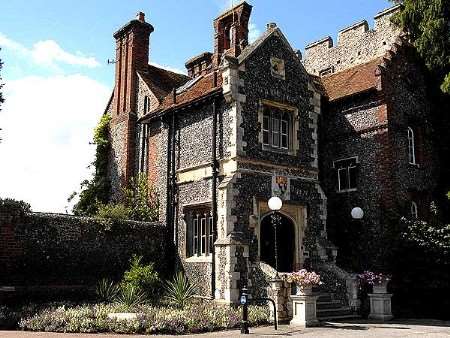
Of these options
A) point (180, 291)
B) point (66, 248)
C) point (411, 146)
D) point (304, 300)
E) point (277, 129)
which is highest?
point (277, 129)

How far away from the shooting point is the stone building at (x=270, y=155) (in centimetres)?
1636

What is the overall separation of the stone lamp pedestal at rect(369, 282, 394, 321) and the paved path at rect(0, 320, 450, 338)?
0.94 metres

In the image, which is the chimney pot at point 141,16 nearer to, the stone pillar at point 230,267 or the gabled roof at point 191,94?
the gabled roof at point 191,94

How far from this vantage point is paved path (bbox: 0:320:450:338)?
11.5 m

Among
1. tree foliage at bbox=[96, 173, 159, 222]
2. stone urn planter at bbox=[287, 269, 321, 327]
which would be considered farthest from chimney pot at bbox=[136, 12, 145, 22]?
stone urn planter at bbox=[287, 269, 321, 327]

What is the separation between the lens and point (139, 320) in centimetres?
1241

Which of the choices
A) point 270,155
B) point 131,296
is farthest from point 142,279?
point 270,155

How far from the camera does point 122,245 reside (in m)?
17.0

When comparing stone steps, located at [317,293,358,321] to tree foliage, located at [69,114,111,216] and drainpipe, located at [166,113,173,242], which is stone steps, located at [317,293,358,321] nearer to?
drainpipe, located at [166,113,173,242]

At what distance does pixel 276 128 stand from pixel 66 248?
310 inches

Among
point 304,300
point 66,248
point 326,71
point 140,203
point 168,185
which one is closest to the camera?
point 304,300

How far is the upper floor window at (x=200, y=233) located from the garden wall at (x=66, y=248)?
1.20 meters

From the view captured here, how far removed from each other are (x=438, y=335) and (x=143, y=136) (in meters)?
13.5

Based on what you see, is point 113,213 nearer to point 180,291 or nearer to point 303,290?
point 180,291
